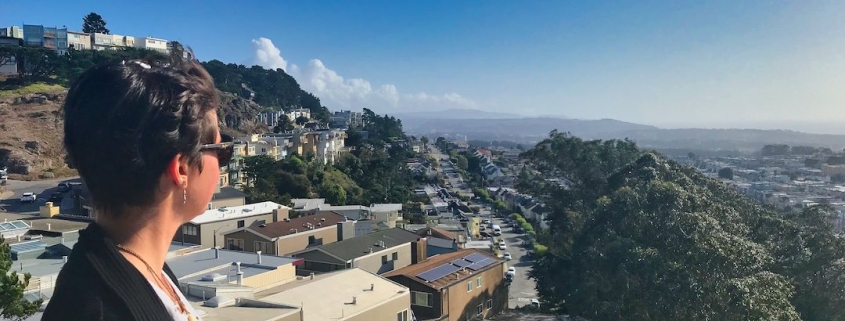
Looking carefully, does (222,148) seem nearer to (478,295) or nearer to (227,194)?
(478,295)

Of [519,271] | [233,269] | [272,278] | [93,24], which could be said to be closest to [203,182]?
[272,278]

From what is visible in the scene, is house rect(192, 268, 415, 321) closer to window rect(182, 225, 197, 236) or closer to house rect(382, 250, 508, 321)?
house rect(382, 250, 508, 321)

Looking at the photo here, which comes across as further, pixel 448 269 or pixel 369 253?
pixel 369 253

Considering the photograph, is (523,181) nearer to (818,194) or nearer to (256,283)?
(256,283)

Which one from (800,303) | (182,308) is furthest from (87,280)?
(800,303)

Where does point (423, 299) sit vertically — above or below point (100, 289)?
below

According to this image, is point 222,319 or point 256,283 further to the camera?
point 256,283

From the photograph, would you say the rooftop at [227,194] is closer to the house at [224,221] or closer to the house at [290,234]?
the house at [224,221]
